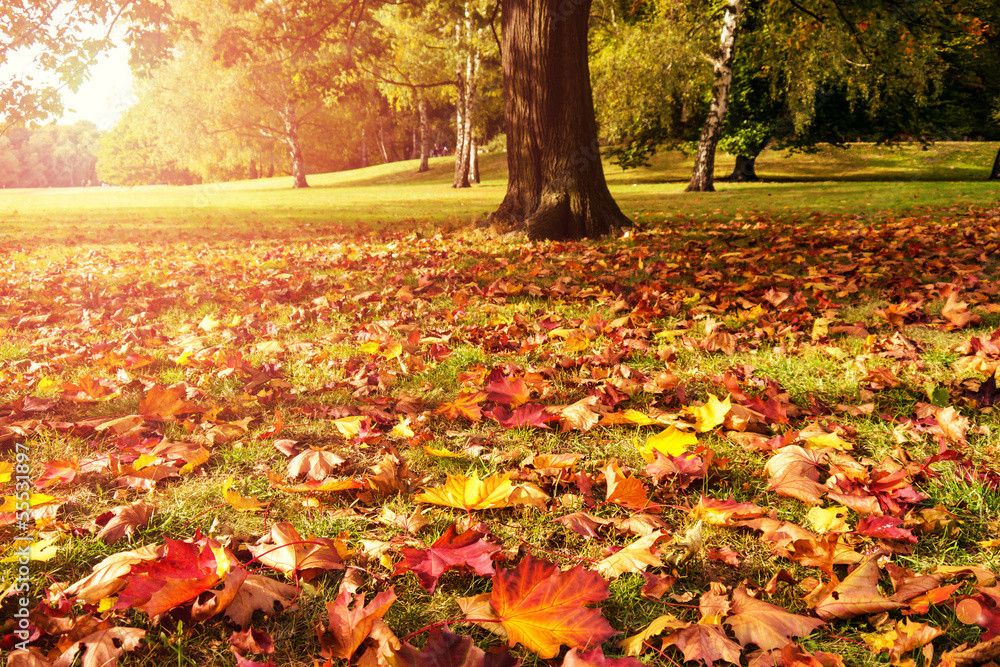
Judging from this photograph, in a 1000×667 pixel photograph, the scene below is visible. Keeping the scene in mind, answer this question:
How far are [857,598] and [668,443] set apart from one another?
0.71 metres

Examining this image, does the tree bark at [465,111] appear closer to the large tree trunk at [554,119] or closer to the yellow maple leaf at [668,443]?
the large tree trunk at [554,119]

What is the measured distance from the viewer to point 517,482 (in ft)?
5.94

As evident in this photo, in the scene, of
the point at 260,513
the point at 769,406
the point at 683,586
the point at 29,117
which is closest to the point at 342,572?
the point at 260,513

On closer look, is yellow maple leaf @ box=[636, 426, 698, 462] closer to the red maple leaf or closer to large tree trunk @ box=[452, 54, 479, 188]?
the red maple leaf

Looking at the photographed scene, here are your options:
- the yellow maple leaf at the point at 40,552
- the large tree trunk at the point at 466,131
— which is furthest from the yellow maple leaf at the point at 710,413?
the large tree trunk at the point at 466,131

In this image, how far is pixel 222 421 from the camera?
229 cm

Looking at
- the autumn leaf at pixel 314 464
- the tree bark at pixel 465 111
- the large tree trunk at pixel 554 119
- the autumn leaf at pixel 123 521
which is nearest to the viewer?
the autumn leaf at pixel 123 521

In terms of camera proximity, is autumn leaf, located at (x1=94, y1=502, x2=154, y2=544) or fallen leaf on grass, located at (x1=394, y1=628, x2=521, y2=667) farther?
autumn leaf, located at (x1=94, y1=502, x2=154, y2=544)

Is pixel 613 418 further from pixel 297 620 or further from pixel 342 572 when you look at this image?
pixel 297 620

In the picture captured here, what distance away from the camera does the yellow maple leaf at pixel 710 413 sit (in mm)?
2053

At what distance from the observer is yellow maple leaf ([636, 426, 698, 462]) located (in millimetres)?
1874

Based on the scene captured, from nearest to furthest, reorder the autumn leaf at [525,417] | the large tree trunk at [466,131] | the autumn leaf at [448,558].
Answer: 1. the autumn leaf at [448,558]
2. the autumn leaf at [525,417]
3. the large tree trunk at [466,131]

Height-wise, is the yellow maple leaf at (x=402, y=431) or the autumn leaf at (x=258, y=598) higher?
the yellow maple leaf at (x=402, y=431)

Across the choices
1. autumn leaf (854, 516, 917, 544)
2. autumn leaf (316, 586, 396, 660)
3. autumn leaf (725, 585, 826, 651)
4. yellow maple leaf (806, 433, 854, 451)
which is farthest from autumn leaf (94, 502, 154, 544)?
yellow maple leaf (806, 433, 854, 451)
